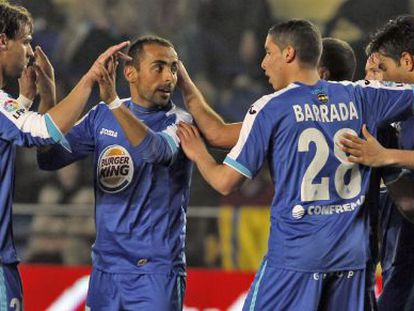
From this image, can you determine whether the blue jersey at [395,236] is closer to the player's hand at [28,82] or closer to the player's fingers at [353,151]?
the player's fingers at [353,151]

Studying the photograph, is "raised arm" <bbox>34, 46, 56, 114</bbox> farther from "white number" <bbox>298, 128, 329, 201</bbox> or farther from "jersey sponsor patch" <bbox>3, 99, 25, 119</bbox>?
"white number" <bbox>298, 128, 329, 201</bbox>

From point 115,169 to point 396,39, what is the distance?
137 cm

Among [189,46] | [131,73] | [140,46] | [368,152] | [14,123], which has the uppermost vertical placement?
[189,46]

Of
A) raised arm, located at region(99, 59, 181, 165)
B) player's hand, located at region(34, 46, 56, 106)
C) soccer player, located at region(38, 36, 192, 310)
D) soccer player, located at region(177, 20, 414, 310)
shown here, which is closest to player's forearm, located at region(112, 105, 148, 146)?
raised arm, located at region(99, 59, 181, 165)

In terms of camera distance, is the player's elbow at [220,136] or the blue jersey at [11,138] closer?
the blue jersey at [11,138]

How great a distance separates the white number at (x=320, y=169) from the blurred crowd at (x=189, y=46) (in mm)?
4138

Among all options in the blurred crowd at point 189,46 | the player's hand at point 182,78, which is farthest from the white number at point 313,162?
A: the blurred crowd at point 189,46

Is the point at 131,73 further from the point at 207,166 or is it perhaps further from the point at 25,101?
the point at 207,166

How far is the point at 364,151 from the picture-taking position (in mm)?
4051

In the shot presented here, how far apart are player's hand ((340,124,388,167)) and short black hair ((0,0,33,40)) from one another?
144 cm

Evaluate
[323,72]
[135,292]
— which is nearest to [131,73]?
[323,72]

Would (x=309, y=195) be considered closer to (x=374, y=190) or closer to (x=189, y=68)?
(x=374, y=190)

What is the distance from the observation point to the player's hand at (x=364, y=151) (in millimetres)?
4043

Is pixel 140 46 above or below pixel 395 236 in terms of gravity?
above
